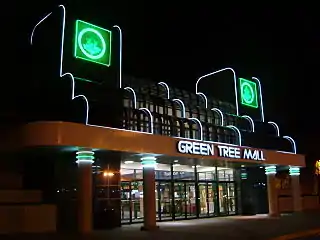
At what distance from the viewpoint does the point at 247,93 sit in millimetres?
31172

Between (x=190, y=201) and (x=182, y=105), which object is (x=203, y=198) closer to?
(x=190, y=201)

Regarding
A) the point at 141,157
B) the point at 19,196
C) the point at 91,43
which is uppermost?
the point at 91,43

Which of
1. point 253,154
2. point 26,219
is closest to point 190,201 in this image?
point 253,154

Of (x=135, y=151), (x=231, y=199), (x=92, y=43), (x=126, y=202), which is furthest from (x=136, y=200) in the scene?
(x=92, y=43)

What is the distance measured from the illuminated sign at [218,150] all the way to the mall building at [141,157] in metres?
0.05

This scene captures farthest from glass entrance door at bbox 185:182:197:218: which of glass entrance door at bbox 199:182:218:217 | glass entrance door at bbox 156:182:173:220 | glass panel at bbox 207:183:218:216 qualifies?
glass entrance door at bbox 156:182:173:220

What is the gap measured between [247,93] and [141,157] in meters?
13.2

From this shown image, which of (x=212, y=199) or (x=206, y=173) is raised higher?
(x=206, y=173)

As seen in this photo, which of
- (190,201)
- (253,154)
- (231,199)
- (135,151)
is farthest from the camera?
(231,199)

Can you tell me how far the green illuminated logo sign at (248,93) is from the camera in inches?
1205

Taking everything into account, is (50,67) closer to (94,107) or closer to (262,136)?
(94,107)

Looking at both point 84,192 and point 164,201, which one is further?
point 164,201

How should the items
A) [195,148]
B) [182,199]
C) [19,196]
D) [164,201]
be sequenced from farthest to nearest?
[182,199], [164,201], [195,148], [19,196]

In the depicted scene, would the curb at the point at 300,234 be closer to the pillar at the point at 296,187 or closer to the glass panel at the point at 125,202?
the glass panel at the point at 125,202
